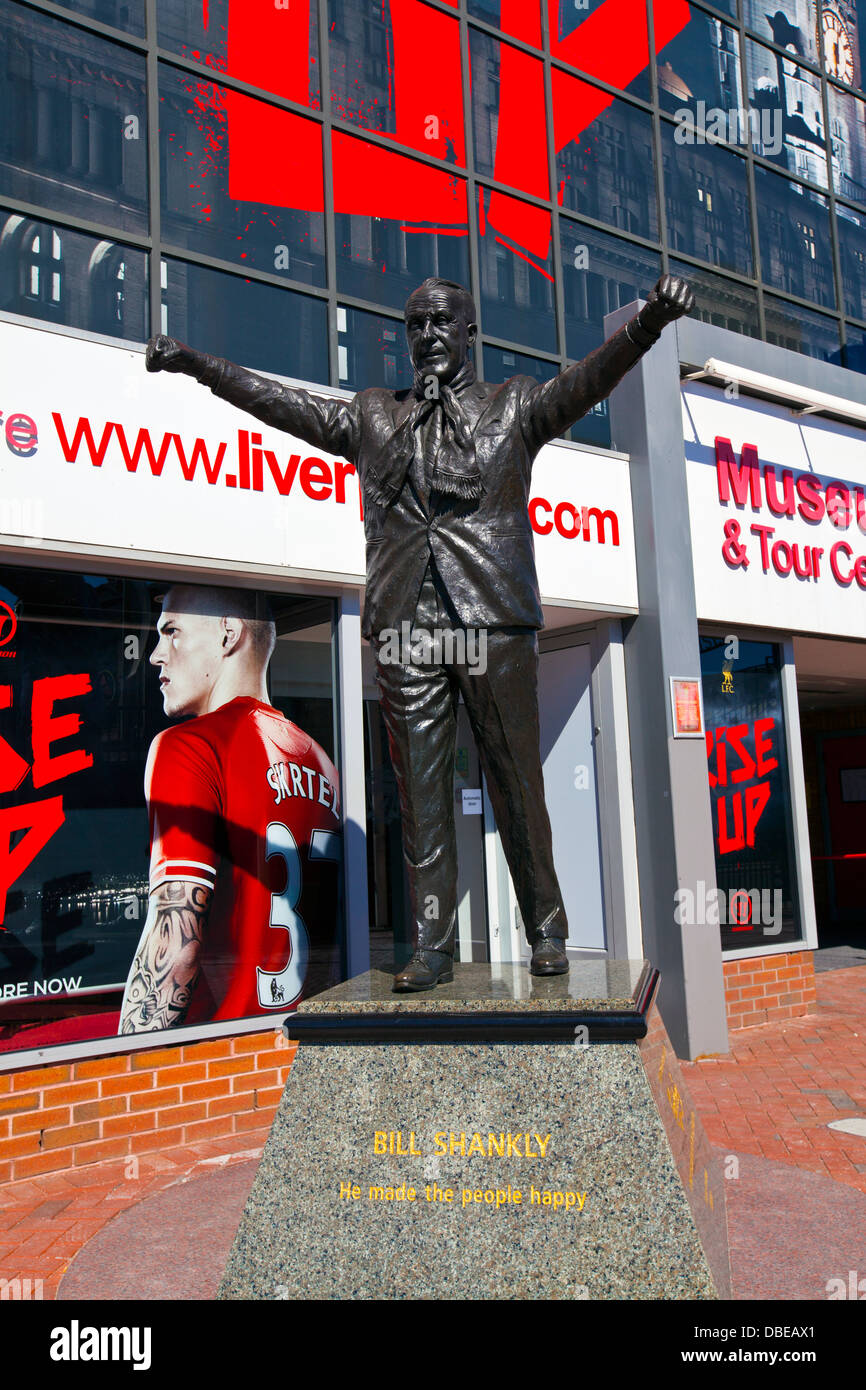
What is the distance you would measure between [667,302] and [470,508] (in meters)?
0.84

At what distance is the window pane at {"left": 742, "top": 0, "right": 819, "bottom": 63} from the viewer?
34.8 ft

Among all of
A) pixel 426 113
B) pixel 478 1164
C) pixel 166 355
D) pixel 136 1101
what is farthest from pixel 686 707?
A: pixel 478 1164

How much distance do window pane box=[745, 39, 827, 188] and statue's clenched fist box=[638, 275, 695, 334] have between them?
892cm

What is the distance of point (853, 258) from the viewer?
11297 mm

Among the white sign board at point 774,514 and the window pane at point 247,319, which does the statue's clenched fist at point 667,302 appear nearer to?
the white sign board at point 774,514

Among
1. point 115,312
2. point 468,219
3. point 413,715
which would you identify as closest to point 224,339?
point 115,312

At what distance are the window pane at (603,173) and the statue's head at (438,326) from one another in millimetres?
6072

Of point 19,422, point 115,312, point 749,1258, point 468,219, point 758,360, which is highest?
point 115,312

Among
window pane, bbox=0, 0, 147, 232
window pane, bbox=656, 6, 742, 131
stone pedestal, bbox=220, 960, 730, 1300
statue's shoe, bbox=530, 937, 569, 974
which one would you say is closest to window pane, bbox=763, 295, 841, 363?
window pane, bbox=656, 6, 742, 131

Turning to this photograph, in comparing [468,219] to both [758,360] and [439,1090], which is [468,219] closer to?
[758,360]

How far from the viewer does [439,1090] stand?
108 inches

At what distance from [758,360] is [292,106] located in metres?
4.09

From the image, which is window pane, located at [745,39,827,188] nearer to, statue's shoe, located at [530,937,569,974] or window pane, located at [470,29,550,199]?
window pane, located at [470,29,550,199]

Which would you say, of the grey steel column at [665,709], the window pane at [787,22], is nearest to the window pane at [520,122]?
the grey steel column at [665,709]
